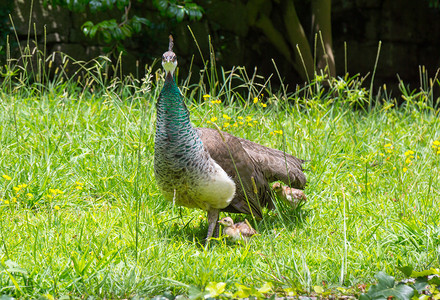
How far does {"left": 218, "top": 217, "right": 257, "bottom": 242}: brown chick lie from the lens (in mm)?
4156

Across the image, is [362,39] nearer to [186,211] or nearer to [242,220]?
[242,220]

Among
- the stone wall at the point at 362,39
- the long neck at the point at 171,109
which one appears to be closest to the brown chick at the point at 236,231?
the long neck at the point at 171,109

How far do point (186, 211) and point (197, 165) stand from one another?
37.9 inches

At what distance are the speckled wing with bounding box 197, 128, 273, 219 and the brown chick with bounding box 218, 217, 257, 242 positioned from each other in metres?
0.12

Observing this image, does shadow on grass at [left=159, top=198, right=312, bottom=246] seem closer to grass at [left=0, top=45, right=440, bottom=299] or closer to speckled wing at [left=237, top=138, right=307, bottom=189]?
grass at [left=0, top=45, right=440, bottom=299]

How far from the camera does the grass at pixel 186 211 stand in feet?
10.9

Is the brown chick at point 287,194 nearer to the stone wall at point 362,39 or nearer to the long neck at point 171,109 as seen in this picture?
the long neck at point 171,109

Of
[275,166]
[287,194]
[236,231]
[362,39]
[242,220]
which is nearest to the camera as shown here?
[236,231]

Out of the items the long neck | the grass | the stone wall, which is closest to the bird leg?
the grass

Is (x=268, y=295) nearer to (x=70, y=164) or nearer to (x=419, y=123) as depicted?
(x=70, y=164)

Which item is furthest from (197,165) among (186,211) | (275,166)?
(186,211)

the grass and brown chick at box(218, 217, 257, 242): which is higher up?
the grass

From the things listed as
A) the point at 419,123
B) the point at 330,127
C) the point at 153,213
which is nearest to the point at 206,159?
the point at 153,213

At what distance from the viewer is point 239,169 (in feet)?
14.1
